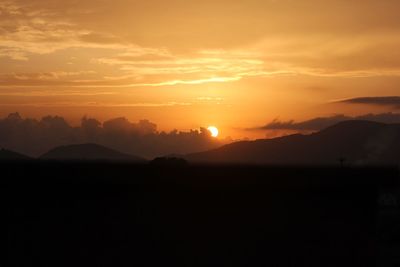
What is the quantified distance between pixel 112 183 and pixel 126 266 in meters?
2.30

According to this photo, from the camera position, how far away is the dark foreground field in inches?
610

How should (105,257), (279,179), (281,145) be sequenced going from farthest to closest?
(281,145)
(279,179)
(105,257)

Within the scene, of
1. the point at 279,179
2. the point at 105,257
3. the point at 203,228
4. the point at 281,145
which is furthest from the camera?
the point at 281,145

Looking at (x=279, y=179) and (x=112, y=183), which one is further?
(x=279, y=179)

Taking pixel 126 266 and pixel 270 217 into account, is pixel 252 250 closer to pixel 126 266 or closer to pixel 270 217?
pixel 270 217

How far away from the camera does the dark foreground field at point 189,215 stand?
15.5 m

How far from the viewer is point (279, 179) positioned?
58.2ft

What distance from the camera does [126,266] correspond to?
15.5m

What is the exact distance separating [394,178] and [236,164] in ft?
16.1

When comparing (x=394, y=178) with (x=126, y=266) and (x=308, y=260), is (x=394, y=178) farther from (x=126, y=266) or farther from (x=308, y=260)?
(x=126, y=266)

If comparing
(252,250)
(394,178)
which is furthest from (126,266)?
(394,178)

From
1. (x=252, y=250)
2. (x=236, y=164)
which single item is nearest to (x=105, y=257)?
(x=252, y=250)

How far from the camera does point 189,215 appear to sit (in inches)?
650

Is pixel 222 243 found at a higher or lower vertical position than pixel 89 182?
lower
